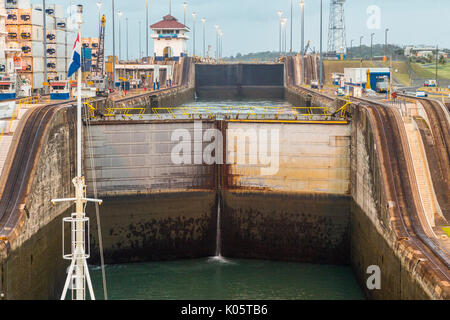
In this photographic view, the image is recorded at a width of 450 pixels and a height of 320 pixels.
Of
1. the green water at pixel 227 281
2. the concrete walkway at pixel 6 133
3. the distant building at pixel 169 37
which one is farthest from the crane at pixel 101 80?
the distant building at pixel 169 37

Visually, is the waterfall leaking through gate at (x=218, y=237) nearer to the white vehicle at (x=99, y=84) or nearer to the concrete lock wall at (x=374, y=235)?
the concrete lock wall at (x=374, y=235)

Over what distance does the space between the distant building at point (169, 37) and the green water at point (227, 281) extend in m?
94.3

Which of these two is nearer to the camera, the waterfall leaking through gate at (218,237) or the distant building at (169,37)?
the waterfall leaking through gate at (218,237)

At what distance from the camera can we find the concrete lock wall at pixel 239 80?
113 meters

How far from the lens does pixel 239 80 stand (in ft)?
375

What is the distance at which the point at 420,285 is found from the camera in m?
22.6

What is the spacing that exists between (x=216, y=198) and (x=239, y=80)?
76.3 metres

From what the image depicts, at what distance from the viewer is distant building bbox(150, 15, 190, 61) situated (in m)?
128

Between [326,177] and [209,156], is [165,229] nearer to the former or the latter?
[209,156]

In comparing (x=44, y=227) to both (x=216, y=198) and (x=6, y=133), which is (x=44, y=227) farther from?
(x=216, y=198)

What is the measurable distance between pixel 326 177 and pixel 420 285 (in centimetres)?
1622

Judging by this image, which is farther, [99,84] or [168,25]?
[168,25]

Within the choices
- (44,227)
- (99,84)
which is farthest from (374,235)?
(99,84)

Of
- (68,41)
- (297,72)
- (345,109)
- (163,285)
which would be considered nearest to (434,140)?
(345,109)
